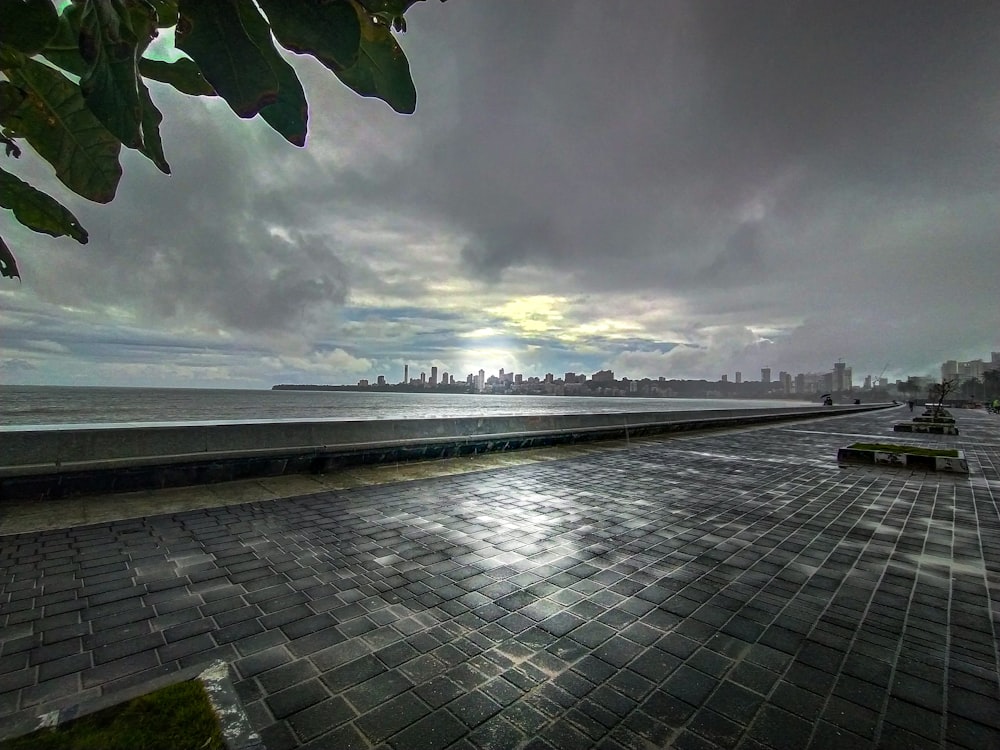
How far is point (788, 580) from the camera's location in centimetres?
417

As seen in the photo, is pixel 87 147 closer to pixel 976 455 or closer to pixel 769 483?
pixel 769 483

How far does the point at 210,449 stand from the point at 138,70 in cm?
766

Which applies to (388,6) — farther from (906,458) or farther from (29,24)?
(906,458)

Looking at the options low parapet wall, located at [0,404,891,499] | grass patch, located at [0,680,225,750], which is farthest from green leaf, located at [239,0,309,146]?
low parapet wall, located at [0,404,891,499]

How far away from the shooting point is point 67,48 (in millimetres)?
999

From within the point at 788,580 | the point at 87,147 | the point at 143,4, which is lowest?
the point at 788,580

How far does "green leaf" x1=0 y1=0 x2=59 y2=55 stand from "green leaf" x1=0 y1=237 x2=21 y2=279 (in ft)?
1.52

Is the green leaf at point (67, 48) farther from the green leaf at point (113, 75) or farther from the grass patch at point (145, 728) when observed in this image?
the grass patch at point (145, 728)

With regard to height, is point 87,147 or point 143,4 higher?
point 143,4

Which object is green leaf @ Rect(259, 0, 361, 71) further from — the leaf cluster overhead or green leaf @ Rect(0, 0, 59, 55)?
green leaf @ Rect(0, 0, 59, 55)

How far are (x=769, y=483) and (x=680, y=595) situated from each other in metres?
6.08

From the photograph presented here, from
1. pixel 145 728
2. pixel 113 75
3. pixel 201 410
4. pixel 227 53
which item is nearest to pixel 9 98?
pixel 113 75

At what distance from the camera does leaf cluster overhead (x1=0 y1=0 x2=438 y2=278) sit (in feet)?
2.69

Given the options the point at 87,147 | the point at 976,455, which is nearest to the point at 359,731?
the point at 87,147
